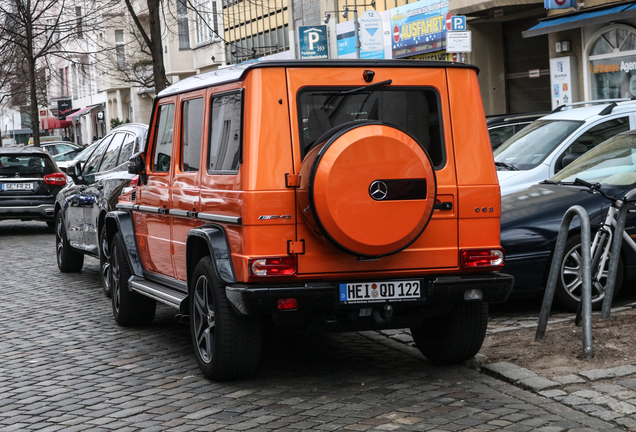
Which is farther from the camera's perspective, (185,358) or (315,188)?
(185,358)

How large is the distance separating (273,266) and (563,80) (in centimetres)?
1823

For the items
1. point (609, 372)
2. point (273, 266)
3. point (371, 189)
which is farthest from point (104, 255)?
point (609, 372)

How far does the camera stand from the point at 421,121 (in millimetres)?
6082

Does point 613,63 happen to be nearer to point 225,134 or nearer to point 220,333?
point 225,134

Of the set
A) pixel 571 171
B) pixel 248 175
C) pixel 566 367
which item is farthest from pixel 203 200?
pixel 571 171

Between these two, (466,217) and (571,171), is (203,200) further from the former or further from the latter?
(571,171)

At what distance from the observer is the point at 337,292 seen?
18.8 feet

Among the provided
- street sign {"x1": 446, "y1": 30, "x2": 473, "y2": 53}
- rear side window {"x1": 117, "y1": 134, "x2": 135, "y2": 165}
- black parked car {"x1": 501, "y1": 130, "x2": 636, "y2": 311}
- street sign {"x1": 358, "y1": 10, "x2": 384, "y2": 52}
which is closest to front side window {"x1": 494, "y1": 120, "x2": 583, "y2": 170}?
black parked car {"x1": 501, "y1": 130, "x2": 636, "y2": 311}

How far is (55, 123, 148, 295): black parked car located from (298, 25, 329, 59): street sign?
1835 cm

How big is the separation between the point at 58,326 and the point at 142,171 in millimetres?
1857

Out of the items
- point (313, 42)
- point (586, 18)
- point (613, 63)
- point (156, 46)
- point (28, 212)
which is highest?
point (313, 42)

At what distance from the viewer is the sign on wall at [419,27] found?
2745cm

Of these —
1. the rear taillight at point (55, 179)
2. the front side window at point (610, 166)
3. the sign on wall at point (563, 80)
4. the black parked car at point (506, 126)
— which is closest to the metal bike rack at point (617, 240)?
the front side window at point (610, 166)

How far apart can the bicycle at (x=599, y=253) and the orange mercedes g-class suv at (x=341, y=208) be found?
1284mm
